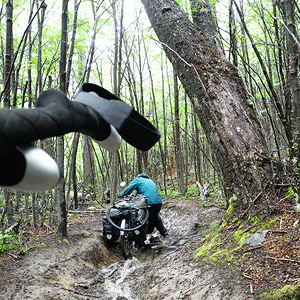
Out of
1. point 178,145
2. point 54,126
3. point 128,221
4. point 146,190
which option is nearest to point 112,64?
point 178,145

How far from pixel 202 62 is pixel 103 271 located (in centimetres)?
379

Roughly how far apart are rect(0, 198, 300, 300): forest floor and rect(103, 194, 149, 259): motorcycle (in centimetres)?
25

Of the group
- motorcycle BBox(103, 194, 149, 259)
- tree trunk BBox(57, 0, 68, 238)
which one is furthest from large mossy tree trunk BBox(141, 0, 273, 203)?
motorcycle BBox(103, 194, 149, 259)

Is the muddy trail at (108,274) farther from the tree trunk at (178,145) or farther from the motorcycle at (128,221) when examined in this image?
the tree trunk at (178,145)

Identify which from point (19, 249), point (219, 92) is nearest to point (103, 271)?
point (19, 249)

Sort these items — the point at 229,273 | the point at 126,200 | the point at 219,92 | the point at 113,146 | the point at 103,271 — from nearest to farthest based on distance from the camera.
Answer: the point at 113,146 → the point at 229,273 → the point at 219,92 → the point at 103,271 → the point at 126,200

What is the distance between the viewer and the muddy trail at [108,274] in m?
2.96

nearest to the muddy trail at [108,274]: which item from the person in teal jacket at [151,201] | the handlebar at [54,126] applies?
the person in teal jacket at [151,201]

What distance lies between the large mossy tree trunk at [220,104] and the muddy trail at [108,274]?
117cm

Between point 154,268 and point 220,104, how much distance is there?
8.89 feet

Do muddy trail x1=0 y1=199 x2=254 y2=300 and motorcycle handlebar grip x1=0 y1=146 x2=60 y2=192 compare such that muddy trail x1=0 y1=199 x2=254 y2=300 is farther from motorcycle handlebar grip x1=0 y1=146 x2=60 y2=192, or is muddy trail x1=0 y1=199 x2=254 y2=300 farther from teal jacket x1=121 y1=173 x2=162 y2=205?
motorcycle handlebar grip x1=0 y1=146 x2=60 y2=192

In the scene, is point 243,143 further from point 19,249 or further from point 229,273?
point 19,249

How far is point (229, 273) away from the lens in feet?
9.25

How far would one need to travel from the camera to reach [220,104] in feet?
13.7
